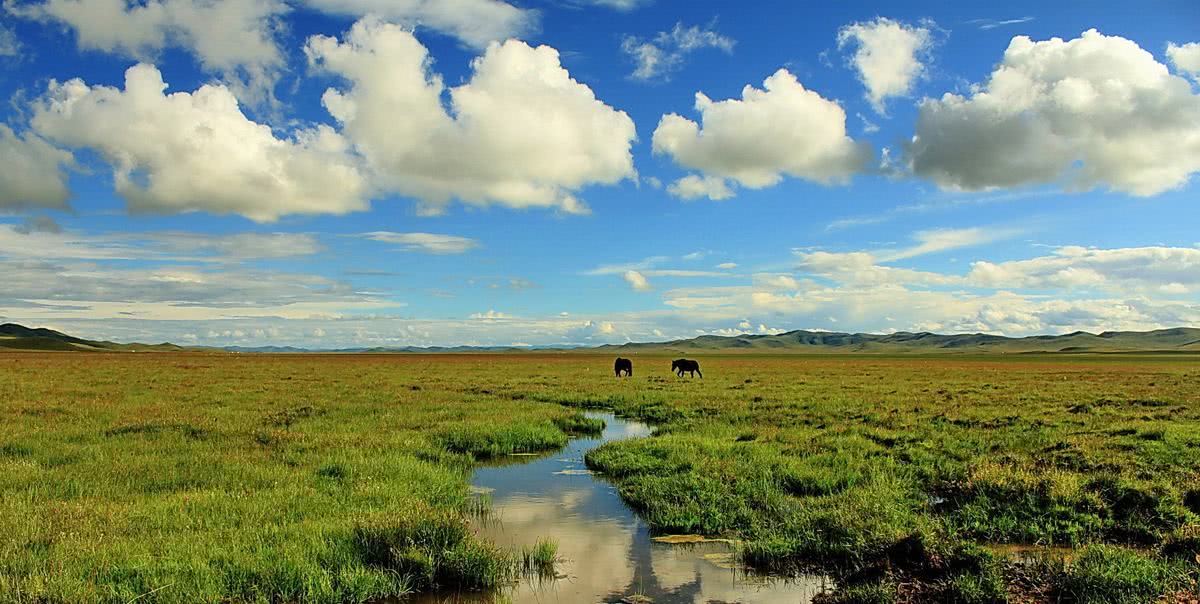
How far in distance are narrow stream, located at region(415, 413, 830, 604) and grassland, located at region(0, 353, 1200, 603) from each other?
1.63ft

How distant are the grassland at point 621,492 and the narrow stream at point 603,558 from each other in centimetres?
50

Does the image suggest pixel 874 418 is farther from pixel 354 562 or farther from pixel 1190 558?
pixel 354 562

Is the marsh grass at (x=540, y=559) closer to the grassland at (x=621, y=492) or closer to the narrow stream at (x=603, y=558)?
the grassland at (x=621, y=492)

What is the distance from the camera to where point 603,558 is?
32.8 ft

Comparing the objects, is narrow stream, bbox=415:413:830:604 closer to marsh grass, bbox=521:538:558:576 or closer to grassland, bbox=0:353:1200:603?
marsh grass, bbox=521:538:558:576

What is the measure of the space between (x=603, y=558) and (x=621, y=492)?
4.16 m

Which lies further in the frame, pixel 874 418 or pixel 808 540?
pixel 874 418

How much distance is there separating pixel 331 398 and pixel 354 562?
23743mm

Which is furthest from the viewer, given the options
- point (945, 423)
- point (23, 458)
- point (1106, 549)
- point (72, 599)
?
point (945, 423)

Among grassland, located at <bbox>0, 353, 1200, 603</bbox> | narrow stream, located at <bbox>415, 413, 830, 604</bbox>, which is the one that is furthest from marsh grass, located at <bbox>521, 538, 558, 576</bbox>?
narrow stream, located at <bbox>415, 413, 830, 604</bbox>

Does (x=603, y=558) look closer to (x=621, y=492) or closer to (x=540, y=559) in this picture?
(x=540, y=559)

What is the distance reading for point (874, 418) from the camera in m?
23.3

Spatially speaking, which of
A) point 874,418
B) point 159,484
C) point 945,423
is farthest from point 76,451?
point 945,423

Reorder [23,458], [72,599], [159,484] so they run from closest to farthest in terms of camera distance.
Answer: [72,599] → [159,484] → [23,458]
